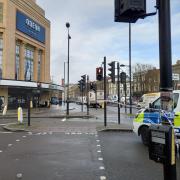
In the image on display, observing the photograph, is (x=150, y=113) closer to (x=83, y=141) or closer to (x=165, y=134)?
(x=83, y=141)

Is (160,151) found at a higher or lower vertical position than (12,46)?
lower

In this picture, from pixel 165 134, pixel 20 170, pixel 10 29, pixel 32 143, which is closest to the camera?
pixel 165 134

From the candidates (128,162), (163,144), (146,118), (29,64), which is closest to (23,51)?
(29,64)

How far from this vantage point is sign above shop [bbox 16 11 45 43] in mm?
54900

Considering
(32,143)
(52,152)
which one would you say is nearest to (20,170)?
(52,152)

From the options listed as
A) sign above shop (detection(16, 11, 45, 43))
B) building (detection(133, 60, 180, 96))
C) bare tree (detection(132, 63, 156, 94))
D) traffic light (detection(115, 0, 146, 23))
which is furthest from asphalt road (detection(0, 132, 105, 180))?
bare tree (detection(132, 63, 156, 94))

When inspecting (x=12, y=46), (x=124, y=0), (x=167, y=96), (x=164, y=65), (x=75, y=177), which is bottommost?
(x=75, y=177)

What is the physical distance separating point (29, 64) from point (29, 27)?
6012 mm

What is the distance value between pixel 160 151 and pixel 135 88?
111 meters

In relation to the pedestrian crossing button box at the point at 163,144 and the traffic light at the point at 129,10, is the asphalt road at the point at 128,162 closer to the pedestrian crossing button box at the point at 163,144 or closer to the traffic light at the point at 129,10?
the pedestrian crossing button box at the point at 163,144

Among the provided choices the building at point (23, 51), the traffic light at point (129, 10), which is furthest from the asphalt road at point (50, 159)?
the building at point (23, 51)

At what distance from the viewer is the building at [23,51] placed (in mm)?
50719

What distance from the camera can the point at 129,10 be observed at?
15.4 ft

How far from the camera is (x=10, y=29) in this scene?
5147cm
